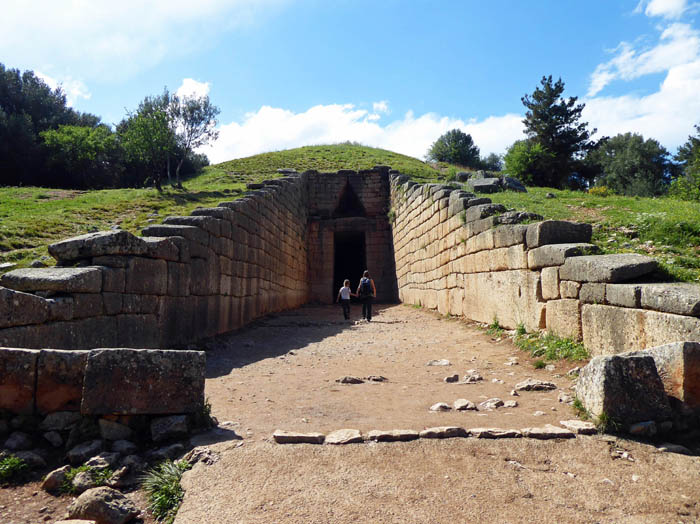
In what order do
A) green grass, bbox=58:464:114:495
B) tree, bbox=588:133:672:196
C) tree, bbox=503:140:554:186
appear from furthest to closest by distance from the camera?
tree, bbox=588:133:672:196 < tree, bbox=503:140:554:186 < green grass, bbox=58:464:114:495

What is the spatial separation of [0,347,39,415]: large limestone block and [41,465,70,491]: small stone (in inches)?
28.5

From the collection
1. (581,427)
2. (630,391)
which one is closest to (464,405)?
(581,427)

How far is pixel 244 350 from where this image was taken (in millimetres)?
7848

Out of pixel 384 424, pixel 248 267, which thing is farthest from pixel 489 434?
pixel 248 267

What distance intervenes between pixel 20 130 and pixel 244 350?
26.1 meters

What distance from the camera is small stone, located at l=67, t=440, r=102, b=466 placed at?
122 inches

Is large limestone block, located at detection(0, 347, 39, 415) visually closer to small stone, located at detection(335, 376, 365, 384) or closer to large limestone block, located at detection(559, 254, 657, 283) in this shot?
small stone, located at detection(335, 376, 365, 384)

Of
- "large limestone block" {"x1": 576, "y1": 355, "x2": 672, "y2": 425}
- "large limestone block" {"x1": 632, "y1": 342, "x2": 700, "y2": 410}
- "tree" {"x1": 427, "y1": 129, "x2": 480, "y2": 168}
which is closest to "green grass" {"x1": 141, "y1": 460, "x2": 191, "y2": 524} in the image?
"large limestone block" {"x1": 576, "y1": 355, "x2": 672, "y2": 425}

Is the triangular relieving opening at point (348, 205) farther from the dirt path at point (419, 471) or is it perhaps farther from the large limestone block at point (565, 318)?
the dirt path at point (419, 471)

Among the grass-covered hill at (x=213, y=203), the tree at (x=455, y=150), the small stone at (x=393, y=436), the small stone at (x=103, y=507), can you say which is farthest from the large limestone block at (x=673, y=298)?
the tree at (x=455, y=150)

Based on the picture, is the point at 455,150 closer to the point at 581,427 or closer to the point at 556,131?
the point at 556,131

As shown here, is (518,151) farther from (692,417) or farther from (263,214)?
(692,417)

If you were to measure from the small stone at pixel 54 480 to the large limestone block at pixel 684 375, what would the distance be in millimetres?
4233

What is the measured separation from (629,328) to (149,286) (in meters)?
5.93
